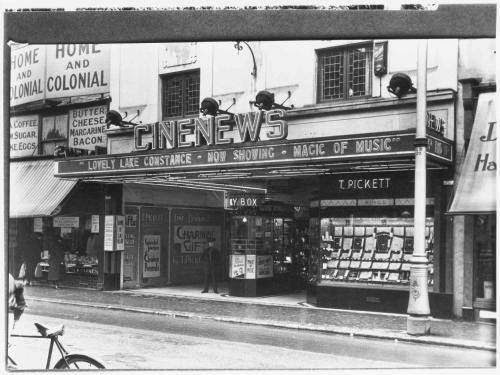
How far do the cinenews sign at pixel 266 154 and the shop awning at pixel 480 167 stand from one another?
604 millimetres

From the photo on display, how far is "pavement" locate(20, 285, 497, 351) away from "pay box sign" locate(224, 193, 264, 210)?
8.47 feet

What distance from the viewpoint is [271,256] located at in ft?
60.8

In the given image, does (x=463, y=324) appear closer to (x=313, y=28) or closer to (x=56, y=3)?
(x=313, y=28)

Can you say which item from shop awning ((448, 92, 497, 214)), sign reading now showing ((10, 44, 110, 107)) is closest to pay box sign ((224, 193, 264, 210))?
sign reading now showing ((10, 44, 110, 107))

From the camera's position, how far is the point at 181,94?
1827 cm

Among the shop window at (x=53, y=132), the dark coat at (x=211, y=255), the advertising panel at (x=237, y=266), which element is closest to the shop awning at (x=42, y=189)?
the shop window at (x=53, y=132)

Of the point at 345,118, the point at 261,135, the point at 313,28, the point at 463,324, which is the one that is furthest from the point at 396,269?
the point at 313,28

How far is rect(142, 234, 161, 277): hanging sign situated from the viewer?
2067 cm

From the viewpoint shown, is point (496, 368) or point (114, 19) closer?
point (496, 368)

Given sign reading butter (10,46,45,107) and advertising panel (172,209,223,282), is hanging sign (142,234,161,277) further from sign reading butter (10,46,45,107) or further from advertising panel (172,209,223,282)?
sign reading butter (10,46,45,107)

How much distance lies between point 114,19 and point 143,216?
1175 centimetres

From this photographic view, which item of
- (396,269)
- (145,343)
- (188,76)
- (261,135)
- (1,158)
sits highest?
(188,76)

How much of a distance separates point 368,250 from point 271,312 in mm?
2836

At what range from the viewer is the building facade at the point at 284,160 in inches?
548
